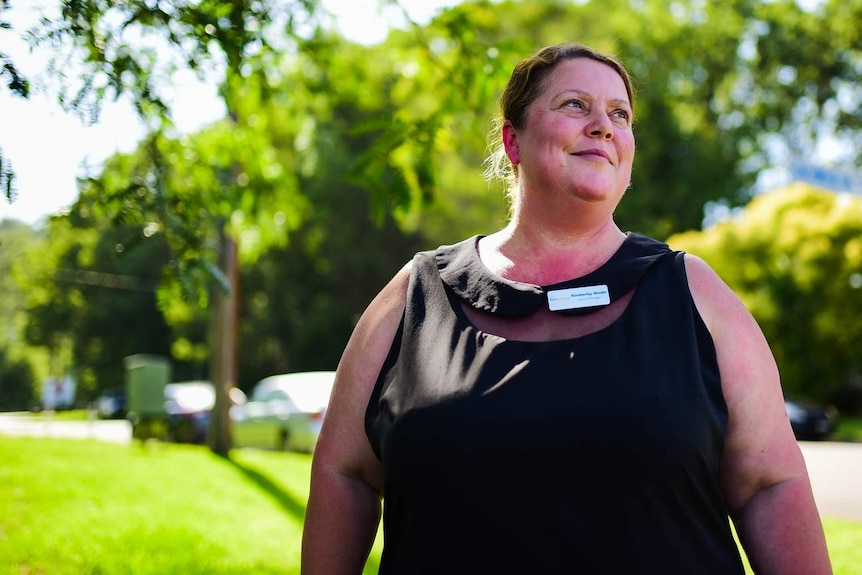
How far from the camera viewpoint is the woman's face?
2309 millimetres

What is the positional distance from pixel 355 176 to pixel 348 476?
263 cm

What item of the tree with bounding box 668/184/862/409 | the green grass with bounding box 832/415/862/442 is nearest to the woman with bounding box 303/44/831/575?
the green grass with bounding box 832/415/862/442

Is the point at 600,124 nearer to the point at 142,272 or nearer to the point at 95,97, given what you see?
the point at 95,97

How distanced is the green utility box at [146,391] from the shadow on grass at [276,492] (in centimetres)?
808

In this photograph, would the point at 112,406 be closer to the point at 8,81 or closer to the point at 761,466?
the point at 8,81

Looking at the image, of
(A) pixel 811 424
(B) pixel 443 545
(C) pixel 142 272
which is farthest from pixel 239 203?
(C) pixel 142 272

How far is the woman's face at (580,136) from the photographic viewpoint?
2.31 meters

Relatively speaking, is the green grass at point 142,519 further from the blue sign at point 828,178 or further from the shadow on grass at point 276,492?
the blue sign at point 828,178

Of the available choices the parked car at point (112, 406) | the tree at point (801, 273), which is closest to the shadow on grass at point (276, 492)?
the tree at point (801, 273)

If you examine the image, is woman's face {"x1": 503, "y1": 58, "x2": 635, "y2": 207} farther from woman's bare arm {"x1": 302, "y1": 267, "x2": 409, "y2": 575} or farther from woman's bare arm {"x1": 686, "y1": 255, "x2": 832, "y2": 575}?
woman's bare arm {"x1": 302, "y1": 267, "x2": 409, "y2": 575}

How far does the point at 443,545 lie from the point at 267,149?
18.5 feet

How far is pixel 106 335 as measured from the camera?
51719 millimetres

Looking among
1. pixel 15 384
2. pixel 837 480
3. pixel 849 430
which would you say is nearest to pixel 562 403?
pixel 837 480

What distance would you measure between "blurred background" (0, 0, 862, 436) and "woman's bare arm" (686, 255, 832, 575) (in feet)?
5.53
